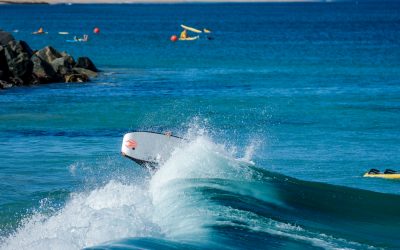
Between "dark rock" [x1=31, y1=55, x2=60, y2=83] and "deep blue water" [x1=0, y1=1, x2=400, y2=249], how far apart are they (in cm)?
165

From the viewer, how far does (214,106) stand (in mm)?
46750

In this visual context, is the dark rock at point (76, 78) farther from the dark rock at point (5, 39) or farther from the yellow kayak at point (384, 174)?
the yellow kayak at point (384, 174)

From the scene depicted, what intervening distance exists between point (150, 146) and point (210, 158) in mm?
1746

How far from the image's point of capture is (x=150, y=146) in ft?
90.7

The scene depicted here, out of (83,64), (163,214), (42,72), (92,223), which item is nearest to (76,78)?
(42,72)

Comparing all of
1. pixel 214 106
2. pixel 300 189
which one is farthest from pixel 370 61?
pixel 300 189

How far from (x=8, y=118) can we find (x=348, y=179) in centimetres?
1768

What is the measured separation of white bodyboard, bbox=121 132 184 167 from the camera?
2758 cm

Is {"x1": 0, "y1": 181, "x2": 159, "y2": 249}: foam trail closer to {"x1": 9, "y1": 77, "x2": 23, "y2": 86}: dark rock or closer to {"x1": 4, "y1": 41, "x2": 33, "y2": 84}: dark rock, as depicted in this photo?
{"x1": 4, "y1": 41, "x2": 33, "y2": 84}: dark rock

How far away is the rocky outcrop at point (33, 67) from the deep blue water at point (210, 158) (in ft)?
4.42

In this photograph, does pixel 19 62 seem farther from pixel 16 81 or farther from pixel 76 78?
pixel 76 78

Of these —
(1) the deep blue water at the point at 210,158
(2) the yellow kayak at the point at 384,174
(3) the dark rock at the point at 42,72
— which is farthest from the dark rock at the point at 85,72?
(2) the yellow kayak at the point at 384,174

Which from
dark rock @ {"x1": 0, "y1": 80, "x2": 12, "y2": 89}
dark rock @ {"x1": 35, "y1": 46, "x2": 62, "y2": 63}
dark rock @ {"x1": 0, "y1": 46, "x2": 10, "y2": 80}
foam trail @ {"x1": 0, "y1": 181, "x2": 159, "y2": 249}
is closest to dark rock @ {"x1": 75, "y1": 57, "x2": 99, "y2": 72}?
dark rock @ {"x1": 35, "y1": 46, "x2": 62, "y2": 63}

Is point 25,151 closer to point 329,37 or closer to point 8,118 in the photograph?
point 8,118
